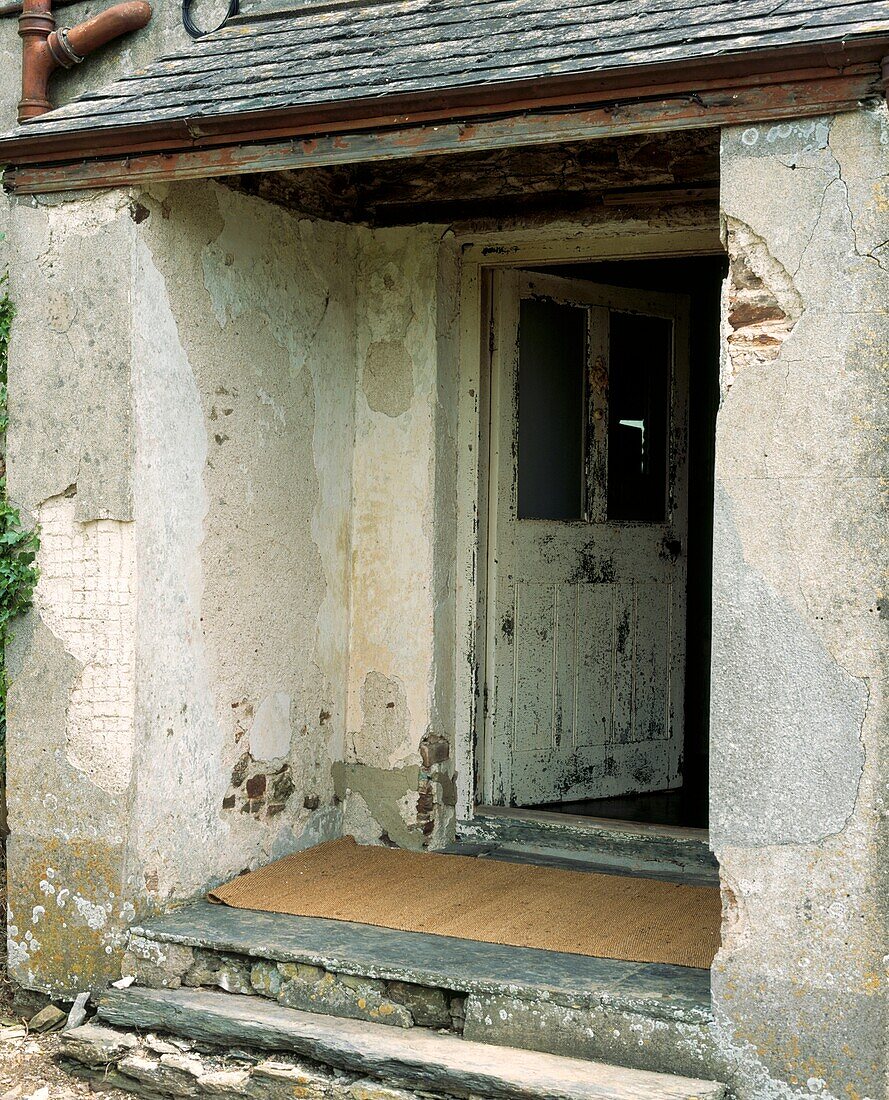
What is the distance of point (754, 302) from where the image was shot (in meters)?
3.75

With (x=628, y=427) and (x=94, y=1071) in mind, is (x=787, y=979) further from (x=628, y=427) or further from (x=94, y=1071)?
(x=628, y=427)

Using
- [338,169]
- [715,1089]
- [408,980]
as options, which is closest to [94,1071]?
[408,980]

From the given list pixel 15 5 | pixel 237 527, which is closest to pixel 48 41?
pixel 15 5

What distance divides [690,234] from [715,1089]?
10.8ft

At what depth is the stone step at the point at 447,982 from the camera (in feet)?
12.7

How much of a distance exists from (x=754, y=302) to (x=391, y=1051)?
2499 millimetres

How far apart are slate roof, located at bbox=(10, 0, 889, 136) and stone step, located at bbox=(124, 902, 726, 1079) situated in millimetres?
2729

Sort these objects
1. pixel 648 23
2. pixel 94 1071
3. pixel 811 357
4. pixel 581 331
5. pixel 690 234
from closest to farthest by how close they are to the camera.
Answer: pixel 811 357 < pixel 648 23 < pixel 94 1071 < pixel 690 234 < pixel 581 331

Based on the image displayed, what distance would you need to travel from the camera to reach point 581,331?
6.25m

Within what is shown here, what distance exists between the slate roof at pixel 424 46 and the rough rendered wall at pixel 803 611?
0.30 meters

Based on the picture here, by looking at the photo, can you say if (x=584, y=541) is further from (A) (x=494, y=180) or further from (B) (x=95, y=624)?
(B) (x=95, y=624)

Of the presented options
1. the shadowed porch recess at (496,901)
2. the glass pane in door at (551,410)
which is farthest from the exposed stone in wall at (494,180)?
the shadowed porch recess at (496,901)

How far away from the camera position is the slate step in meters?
5.33

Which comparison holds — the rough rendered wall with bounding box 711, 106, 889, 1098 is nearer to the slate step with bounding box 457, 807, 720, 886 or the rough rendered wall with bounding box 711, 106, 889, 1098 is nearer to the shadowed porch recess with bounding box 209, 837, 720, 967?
the shadowed porch recess with bounding box 209, 837, 720, 967
